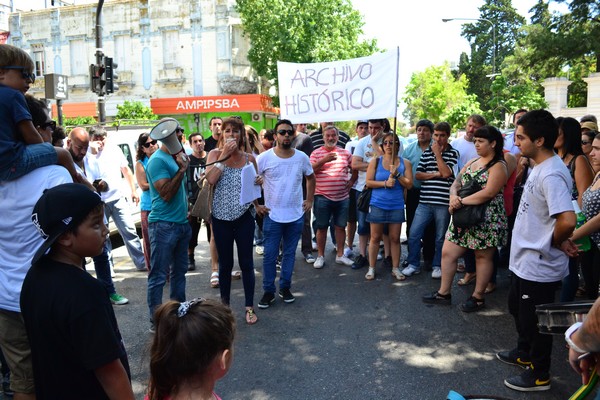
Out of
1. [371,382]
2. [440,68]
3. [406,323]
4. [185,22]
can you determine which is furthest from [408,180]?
[440,68]

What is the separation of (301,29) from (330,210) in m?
22.4

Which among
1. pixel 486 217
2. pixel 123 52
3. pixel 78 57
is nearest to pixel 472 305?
pixel 486 217

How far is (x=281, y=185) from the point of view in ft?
18.5

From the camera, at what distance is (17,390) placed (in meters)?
2.66

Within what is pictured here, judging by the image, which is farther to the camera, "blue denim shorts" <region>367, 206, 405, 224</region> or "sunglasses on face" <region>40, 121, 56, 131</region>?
"blue denim shorts" <region>367, 206, 405, 224</region>

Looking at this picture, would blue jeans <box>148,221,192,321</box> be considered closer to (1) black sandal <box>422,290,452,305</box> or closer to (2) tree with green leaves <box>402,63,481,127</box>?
(1) black sandal <box>422,290,452,305</box>

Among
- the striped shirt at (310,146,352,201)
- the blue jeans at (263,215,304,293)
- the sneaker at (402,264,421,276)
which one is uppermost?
the striped shirt at (310,146,352,201)

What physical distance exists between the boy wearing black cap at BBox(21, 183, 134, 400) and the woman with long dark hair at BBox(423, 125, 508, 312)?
13.2 ft

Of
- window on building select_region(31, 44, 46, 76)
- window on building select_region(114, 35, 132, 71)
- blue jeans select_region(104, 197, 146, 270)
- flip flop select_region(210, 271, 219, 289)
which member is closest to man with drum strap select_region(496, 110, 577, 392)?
flip flop select_region(210, 271, 219, 289)

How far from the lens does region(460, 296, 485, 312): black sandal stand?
530 cm

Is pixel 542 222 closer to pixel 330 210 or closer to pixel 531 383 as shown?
pixel 531 383

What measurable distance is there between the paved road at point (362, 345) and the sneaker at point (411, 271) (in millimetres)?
124

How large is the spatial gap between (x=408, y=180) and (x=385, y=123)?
4.32ft

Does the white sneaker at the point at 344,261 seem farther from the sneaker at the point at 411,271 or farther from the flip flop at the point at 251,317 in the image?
the flip flop at the point at 251,317
